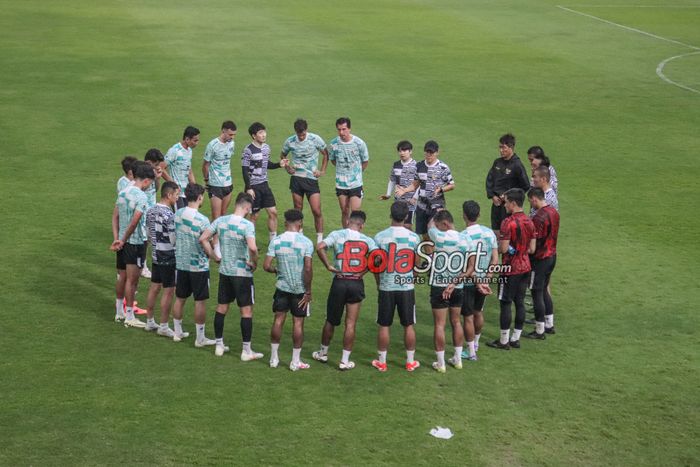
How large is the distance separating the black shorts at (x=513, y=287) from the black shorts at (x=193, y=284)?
14.0ft

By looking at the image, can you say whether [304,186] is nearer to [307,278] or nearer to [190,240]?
[190,240]

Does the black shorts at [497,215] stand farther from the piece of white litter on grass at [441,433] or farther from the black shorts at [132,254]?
the black shorts at [132,254]

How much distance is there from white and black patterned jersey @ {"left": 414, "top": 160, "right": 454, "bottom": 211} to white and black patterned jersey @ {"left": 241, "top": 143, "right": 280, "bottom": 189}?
3.02m

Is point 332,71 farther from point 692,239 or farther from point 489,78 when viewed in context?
point 692,239

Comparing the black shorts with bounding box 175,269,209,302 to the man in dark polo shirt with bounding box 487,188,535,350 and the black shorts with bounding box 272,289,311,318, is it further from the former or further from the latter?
the man in dark polo shirt with bounding box 487,188,535,350

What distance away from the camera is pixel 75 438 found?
36.7 ft

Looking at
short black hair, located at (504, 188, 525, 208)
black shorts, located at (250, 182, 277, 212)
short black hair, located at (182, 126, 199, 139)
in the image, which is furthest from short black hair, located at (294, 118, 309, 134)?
short black hair, located at (504, 188, 525, 208)

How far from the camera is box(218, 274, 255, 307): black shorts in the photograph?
13312mm

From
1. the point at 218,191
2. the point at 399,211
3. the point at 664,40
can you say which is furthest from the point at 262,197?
the point at 664,40

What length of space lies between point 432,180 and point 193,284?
4.94m

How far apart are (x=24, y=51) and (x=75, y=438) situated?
2550 cm

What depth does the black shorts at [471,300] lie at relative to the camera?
529 inches

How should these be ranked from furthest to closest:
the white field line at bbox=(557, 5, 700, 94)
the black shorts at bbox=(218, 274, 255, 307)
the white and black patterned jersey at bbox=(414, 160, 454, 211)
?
the white field line at bbox=(557, 5, 700, 94)
the white and black patterned jersey at bbox=(414, 160, 454, 211)
the black shorts at bbox=(218, 274, 255, 307)

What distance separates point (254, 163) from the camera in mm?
17953
